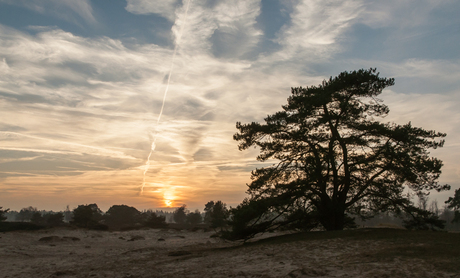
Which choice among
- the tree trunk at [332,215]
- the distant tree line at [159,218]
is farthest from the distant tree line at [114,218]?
the tree trunk at [332,215]

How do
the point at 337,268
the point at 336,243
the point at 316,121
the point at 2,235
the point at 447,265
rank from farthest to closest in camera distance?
the point at 2,235, the point at 316,121, the point at 336,243, the point at 337,268, the point at 447,265

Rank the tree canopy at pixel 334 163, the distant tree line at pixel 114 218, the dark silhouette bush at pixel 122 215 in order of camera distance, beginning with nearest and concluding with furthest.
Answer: the tree canopy at pixel 334 163, the distant tree line at pixel 114 218, the dark silhouette bush at pixel 122 215

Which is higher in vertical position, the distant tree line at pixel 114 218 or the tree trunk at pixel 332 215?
the tree trunk at pixel 332 215

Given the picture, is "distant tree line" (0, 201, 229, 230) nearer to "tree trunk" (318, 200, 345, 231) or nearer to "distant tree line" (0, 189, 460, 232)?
"distant tree line" (0, 189, 460, 232)

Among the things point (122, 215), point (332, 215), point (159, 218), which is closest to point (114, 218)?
point (122, 215)

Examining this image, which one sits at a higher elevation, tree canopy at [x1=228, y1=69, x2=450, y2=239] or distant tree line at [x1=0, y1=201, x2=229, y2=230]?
tree canopy at [x1=228, y1=69, x2=450, y2=239]

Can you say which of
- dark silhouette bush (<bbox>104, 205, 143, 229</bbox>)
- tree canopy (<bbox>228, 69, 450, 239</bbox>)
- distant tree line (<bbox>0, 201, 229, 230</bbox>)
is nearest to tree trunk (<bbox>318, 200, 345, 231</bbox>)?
tree canopy (<bbox>228, 69, 450, 239</bbox>)

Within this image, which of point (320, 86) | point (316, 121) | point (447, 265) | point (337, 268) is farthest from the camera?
point (320, 86)

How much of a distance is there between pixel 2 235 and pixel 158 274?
27.9m

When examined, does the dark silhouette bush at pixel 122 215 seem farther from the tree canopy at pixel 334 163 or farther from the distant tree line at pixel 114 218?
the tree canopy at pixel 334 163

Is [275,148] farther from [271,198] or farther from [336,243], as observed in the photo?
[336,243]

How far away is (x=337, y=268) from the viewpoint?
30.0 ft

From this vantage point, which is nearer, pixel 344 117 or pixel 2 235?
pixel 344 117

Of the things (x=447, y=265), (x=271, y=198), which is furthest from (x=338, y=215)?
(x=447, y=265)
